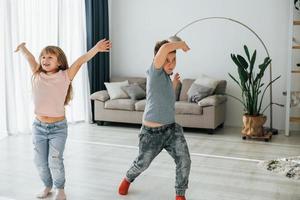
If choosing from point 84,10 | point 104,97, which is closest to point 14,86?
point 104,97

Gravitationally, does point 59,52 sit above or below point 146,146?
above

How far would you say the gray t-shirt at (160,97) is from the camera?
294 cm

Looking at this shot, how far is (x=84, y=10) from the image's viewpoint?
265 inches

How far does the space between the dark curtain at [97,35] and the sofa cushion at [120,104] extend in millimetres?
642

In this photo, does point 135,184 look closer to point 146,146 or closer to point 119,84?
point 146,146

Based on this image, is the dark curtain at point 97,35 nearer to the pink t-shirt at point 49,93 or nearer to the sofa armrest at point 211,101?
the sofa armrest at point 211,101

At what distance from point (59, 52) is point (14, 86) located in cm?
273

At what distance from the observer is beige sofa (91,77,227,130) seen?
5.72 meters

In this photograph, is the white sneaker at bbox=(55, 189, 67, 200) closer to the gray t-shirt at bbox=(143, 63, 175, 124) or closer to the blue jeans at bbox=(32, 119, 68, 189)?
the blue jeans at bbox=(32, 119, 68, 189)

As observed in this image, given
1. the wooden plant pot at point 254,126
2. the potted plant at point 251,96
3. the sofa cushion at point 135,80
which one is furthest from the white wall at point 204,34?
the wooden plant pot at point 254,126

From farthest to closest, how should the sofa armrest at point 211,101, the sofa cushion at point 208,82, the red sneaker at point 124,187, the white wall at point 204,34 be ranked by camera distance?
the white wall at point 204,34 → the sofa cushion at point 208,82 → the sofa armrest at point 211,101 → the red sneaker at point 124,187

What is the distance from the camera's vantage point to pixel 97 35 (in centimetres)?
678

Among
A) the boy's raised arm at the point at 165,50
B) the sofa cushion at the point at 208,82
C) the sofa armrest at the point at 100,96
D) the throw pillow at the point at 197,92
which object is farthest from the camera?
the sofa armrest at the point at 100,96

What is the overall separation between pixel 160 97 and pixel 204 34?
3.79 m
